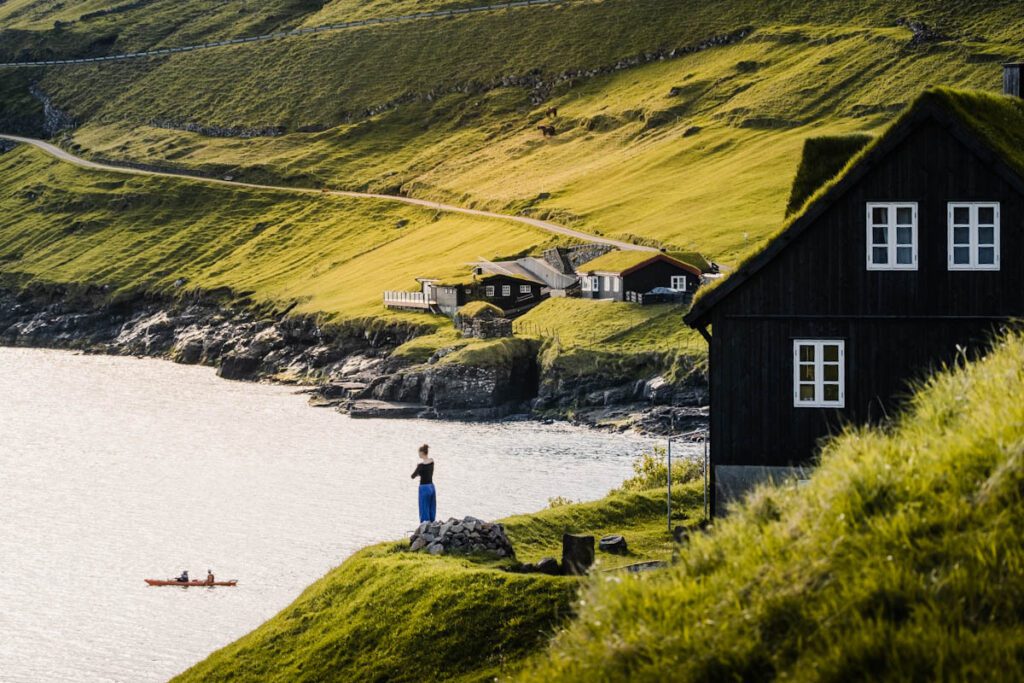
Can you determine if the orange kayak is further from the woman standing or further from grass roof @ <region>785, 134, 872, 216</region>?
grass roof @ <region>785, 134, 872, 216</region>

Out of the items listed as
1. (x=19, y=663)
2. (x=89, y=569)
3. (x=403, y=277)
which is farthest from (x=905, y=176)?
(x=403, y=277)

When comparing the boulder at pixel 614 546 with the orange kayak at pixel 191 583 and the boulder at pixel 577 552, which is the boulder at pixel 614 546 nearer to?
the boulder at pixel 577 552

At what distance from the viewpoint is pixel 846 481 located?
579 inches

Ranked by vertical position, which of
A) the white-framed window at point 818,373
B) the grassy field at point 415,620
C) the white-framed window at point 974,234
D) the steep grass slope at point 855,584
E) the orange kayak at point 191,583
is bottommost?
the orange kayak at point 191,583

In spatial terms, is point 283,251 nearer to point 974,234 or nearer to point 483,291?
point 483,291

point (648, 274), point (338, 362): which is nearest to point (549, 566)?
point (648, 274)

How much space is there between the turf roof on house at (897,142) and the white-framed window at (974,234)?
100 cm

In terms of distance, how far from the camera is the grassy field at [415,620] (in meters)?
25.6

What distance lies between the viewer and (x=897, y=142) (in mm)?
30672

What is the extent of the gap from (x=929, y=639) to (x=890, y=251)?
19476mm

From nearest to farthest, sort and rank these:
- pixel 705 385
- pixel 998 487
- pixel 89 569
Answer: pixel 998 487 < pixel 89 569 < pixel 705 385

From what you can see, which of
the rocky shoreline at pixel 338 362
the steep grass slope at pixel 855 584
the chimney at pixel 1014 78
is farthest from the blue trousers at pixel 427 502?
the rocky shoreline at pixel 338 362

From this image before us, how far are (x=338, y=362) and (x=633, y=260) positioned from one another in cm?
2996

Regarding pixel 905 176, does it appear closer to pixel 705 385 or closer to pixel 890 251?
pixel 890 251
